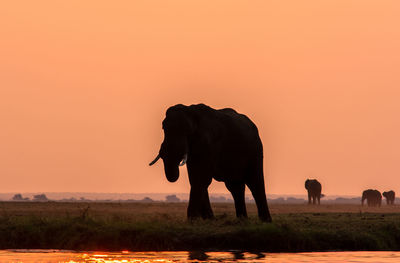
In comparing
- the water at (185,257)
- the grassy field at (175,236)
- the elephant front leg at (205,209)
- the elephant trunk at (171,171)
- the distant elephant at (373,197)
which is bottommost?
the water at (185,257)

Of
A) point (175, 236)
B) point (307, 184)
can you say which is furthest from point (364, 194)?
point (175, 236)

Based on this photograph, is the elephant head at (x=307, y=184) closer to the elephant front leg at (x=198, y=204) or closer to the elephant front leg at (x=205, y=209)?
the elephant front leg at (x=205, y=209)

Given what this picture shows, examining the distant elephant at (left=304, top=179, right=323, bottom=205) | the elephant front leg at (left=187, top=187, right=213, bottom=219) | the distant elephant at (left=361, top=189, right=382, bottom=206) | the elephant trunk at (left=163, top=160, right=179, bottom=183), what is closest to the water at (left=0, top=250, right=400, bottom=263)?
the elephant trunk at (left=163, top=160, right=179, bottom=183)

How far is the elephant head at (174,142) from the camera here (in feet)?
80.1

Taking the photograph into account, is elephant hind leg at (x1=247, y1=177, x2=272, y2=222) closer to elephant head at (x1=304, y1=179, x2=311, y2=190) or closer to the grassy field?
the grassy field

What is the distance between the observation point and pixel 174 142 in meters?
24.4

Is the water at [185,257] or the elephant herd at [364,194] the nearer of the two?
the water at [185,257]

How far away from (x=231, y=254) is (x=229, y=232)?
1851 millimetres

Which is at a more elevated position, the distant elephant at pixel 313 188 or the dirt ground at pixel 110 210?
the distant elephant at pixel 313 188

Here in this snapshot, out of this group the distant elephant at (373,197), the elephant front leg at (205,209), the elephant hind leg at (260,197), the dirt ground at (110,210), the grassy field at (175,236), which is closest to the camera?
the grassy field at (175,236)

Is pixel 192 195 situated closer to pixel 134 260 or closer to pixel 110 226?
pixel 110 226

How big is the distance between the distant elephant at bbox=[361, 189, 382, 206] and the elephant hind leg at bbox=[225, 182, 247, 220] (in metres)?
48.7

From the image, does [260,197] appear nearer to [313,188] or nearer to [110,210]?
[110,210]

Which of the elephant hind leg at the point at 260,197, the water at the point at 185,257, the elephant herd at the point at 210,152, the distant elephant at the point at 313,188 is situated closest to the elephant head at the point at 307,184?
the distant elephant at the point at 313,188
